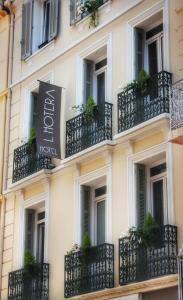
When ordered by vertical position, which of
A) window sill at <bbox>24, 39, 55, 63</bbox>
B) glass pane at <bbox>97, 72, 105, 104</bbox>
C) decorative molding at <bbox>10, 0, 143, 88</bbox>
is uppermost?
window sill at <bbox>24, 39, 55, 63</bbox>

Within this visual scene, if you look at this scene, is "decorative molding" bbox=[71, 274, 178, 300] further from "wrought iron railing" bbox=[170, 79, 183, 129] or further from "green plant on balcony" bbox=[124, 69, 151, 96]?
"green plant on balcony" bbox=[124, 69, 151, 96]

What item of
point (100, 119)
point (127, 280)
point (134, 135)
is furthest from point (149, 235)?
point (100, 119)

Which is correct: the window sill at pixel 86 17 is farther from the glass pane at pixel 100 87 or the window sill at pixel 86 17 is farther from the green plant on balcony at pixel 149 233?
the green plant on balcony at pixel 149 233

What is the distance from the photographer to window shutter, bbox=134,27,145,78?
19875 mm

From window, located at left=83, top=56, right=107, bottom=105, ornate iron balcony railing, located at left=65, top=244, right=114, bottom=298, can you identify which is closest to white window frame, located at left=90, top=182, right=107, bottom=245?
ornate iron balcony railing, located at left=65, top=244, right=114, bottom=298

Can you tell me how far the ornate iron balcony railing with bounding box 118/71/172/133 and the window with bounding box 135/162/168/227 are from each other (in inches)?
44.8

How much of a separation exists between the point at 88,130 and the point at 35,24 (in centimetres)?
572

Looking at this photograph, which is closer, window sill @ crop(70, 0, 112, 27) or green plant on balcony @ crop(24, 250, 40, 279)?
Result: green plant on balcony @ crop(24, 250, 40, 279)

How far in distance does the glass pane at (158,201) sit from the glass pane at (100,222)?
1924 millimetres

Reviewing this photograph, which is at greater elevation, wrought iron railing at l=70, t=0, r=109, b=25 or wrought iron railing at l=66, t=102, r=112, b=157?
wrought iron railing at l=70, t=0, r=109, b=25

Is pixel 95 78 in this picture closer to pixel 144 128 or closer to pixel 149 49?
pixel 149 49

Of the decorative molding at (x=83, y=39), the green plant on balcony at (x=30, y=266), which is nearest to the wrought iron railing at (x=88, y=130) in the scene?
the decorative molding at (x=83, y=39)

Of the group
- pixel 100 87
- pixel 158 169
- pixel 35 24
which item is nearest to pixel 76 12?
pixel 100 87

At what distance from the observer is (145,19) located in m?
19.7
